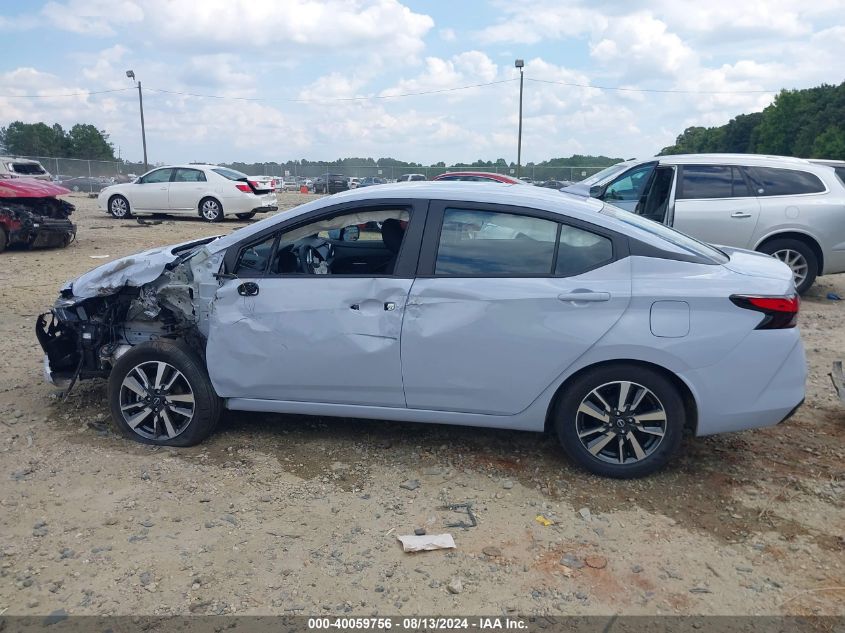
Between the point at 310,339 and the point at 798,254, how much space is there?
703 cm

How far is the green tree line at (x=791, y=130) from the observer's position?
3894 centimetres

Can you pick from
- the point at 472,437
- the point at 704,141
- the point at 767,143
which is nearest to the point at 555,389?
the point at 472,437

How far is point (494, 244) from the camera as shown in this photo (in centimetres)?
408

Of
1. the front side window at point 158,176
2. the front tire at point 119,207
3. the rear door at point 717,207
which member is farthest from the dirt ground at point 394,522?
the front tire at point 119,207

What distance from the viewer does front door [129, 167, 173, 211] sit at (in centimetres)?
1917

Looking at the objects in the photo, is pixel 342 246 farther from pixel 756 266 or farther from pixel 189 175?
pixel 189 175

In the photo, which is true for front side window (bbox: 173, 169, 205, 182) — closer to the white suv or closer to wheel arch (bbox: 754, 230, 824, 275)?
the white suv

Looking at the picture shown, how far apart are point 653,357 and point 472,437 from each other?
1385 mm

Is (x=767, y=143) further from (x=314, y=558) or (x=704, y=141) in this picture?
(x=314, y=558)

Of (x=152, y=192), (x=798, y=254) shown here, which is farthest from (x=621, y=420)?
(x=152, y=192)

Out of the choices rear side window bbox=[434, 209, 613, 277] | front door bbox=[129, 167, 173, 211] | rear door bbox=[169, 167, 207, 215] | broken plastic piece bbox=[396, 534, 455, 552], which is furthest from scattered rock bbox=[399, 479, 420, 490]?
front door bbox=[129, 167, 173, 211]

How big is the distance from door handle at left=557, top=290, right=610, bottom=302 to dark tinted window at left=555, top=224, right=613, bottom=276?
5.2 inches

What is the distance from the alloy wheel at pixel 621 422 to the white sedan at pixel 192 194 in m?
16.4

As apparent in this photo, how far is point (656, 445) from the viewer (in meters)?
3.94
